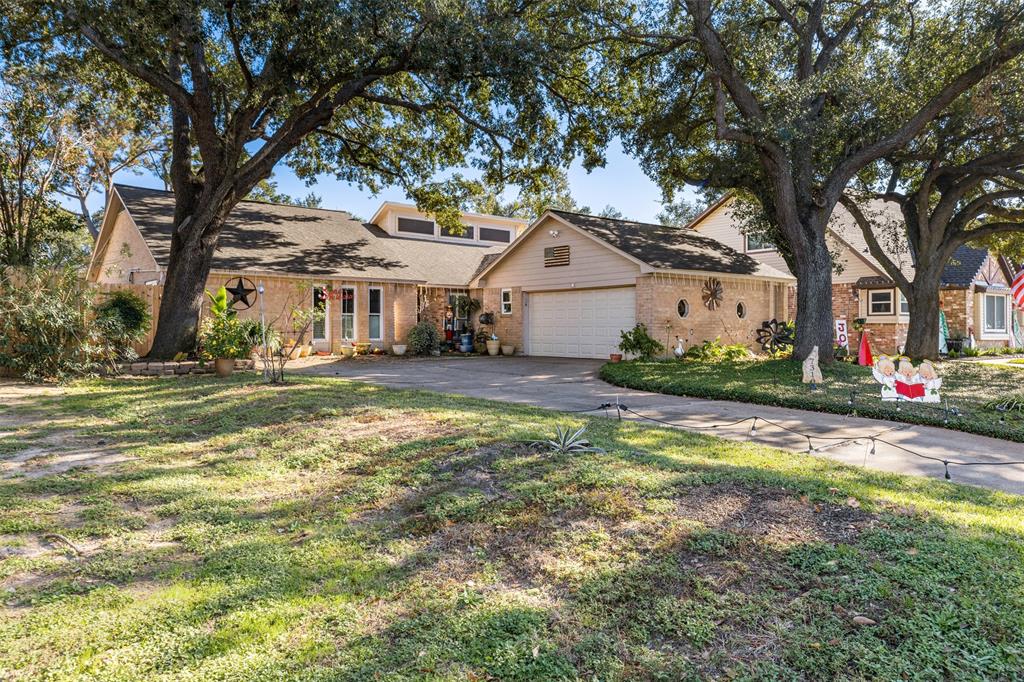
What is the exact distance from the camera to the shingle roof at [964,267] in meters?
22.2

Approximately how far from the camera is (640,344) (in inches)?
646

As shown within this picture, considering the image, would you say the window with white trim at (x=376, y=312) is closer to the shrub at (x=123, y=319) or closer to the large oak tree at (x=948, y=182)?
the shrub at (x=123, y=319)

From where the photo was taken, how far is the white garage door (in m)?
18.1

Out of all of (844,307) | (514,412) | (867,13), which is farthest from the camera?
(844,307)

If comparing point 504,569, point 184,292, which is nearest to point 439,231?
point 184,292

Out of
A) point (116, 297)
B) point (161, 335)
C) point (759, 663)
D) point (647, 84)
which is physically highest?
point (647, 84)

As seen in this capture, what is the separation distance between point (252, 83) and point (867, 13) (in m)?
14.6

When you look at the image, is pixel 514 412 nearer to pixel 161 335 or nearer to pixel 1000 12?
pixel 161 335

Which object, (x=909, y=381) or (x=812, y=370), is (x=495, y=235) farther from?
(x=909, y=381)

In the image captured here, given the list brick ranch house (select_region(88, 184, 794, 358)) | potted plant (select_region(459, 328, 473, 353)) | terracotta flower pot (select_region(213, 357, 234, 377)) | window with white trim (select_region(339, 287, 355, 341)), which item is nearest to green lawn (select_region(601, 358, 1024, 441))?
brick ranch house (select_region(88, 184, 794, 358))

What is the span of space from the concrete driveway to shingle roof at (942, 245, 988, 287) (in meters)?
15.7

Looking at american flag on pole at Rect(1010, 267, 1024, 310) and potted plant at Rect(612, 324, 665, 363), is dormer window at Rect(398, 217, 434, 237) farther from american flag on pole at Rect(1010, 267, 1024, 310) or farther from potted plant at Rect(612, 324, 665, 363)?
american flag on pole at Rect(1010, 267, 1024, 310)

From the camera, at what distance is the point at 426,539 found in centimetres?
384

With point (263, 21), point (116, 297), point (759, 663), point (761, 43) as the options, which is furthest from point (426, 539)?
point (761, 43)
